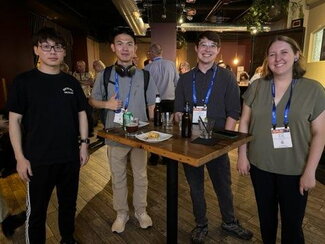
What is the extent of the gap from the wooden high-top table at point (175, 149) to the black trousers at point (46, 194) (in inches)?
14.9

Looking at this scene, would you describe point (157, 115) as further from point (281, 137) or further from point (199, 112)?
point (281, 137)

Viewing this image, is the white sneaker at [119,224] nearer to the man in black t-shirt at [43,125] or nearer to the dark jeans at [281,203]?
the man in black t-shirt at [43,125]

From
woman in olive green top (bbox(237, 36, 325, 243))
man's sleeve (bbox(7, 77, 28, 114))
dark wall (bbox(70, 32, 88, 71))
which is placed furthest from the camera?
dark wall (bbox(70, 32, 88, 71))

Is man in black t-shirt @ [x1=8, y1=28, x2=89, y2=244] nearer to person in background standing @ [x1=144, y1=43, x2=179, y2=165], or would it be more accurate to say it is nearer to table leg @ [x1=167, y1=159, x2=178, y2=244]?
table leg @ [x1=167, y1=159, x2=178, y2=244]

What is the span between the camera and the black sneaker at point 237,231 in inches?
76.4

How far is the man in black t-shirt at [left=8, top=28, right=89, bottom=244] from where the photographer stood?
1.46 m

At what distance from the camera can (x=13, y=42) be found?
4.84 m

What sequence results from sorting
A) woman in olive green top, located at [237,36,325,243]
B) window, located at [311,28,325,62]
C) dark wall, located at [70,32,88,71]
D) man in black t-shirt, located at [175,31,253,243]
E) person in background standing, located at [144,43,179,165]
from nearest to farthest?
woman in olive green top, located at [237,36,325,243] < man in black t-shirt, located at [175,31,253,243] < person in background standing, located at [144,43,179,165] < window, located at [311,28,325,62] < dark wall, located at [70,32,88,71]

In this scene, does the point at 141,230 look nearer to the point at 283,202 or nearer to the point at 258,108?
the point at 283,202

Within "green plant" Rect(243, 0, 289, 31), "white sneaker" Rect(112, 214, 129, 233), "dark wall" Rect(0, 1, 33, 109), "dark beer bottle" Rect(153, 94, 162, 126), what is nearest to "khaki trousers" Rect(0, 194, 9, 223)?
"white sneaker" Rect(112, 214, 129, 233)

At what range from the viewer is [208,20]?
9148mm

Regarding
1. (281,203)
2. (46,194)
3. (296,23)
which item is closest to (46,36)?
(46,194)

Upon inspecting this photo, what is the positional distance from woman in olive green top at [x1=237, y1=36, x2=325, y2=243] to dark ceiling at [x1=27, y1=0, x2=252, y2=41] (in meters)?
3.03

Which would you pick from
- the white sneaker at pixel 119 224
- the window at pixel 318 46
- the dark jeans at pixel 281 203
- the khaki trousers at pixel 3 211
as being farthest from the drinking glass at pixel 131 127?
the window at pixel 318 46
